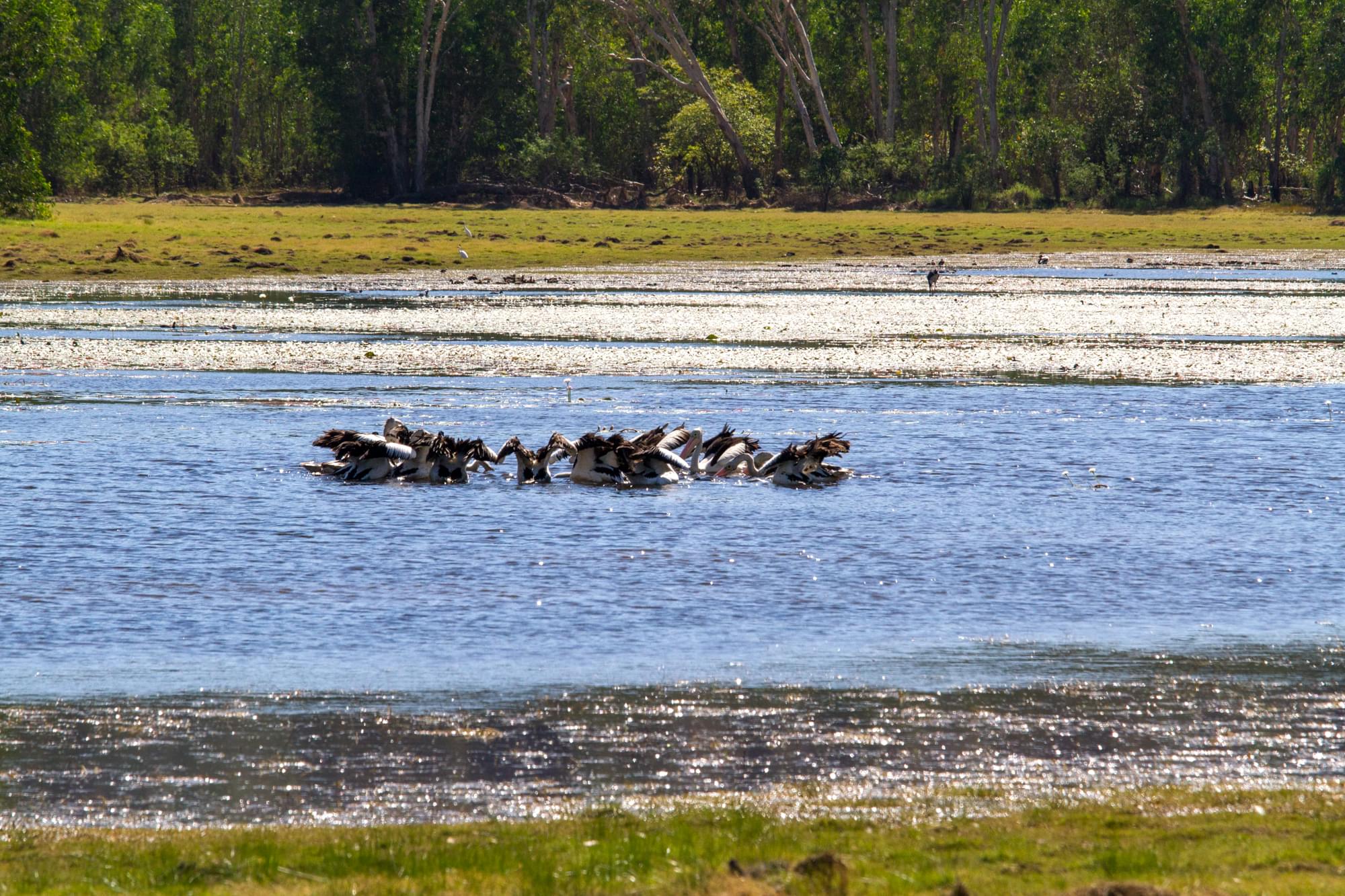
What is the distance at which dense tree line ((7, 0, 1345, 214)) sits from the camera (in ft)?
247

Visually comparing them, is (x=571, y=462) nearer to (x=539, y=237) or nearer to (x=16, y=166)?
(x=16, y=166)

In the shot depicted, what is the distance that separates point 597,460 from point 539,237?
43.4 meters

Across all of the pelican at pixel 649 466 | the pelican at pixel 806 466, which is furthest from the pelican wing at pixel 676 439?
the pelican at pixel 806 466

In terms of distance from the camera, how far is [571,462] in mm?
15508

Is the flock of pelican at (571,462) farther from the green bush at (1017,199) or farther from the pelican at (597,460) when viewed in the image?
the green bush at (1017,199)

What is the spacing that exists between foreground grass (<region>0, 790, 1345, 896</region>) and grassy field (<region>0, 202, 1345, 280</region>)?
127 ft

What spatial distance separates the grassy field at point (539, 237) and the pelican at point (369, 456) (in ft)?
96.2

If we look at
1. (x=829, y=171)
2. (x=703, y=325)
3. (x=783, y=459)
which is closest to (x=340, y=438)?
(x=783, y=459)

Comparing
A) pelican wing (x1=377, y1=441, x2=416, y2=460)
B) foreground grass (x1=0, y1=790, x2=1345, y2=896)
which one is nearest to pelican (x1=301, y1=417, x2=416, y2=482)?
pelican wing (x1=377, y1=441, x2=416, y2=460)

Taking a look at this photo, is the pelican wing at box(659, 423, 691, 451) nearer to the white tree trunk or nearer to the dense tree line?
the dense tree line

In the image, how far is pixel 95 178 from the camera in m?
88.9

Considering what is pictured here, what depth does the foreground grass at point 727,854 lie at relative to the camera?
17.6 ft

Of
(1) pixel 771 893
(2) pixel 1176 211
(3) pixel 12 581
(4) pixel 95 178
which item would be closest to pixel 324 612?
(3) pixel 12 581

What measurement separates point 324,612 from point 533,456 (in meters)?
5.62
